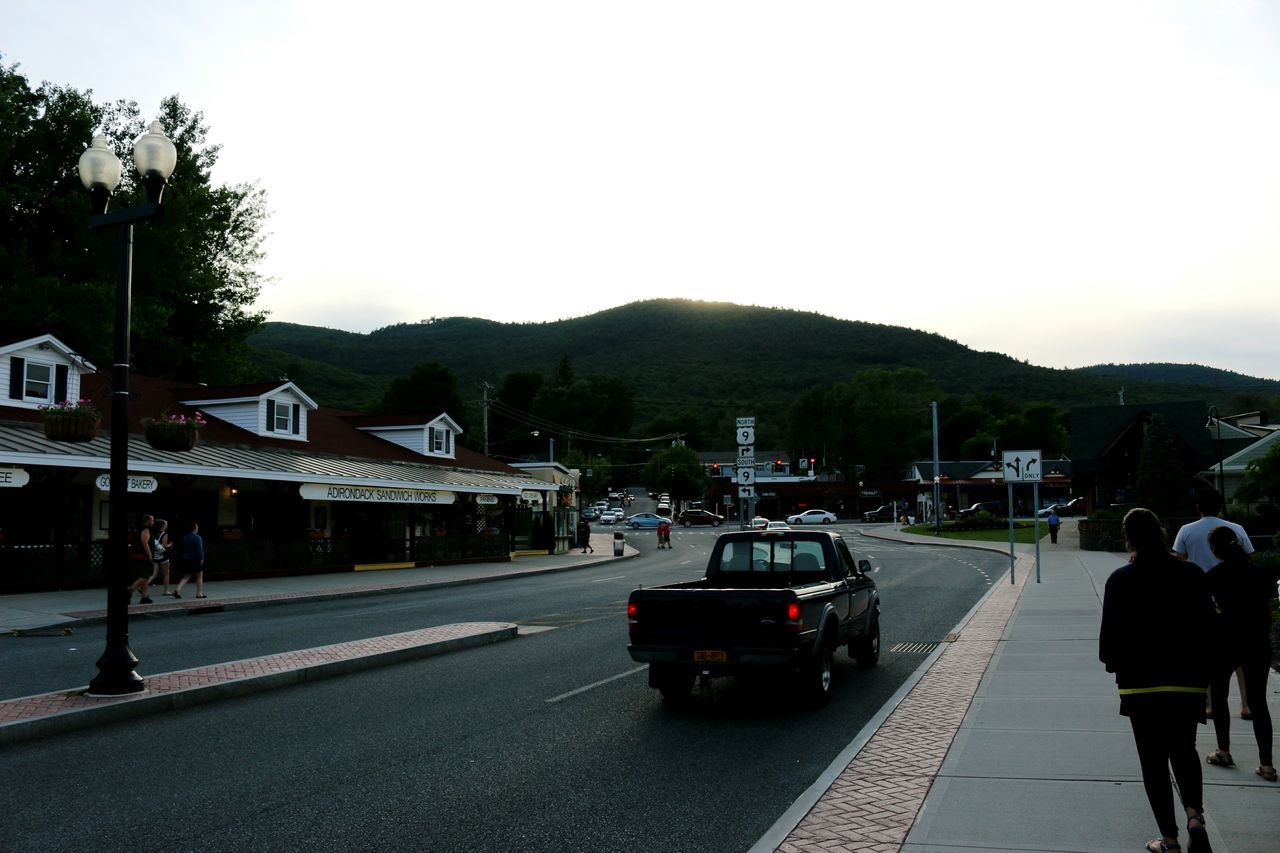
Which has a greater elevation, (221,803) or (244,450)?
(244,450)

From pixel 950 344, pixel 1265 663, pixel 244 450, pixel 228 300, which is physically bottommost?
pixel 1265 663

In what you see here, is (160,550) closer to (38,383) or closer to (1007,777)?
(38,383)

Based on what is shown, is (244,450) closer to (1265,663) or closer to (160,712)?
(160,712)

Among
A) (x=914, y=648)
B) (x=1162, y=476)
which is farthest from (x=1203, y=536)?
(x=1162, y=476)

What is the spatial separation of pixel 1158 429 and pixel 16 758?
44.4 metres

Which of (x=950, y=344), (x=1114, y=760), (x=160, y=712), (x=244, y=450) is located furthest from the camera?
(x=950, y=344)

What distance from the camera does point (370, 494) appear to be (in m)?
32.1

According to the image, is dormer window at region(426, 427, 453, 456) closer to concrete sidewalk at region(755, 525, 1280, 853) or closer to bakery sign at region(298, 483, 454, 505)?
bakery sign at region(298, 483, 454, 505)

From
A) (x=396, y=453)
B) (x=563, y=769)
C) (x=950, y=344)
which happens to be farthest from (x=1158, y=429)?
(x=950, y=344)

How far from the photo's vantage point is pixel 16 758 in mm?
7930

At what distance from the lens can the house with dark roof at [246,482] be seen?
77.8 ft

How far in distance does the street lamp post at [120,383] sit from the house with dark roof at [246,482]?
514 inches

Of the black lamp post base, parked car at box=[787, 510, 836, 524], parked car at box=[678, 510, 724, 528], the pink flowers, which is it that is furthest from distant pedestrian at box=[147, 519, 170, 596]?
parked car at box=[678, 510, 724, 528]

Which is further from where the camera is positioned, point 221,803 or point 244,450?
point 244,450
